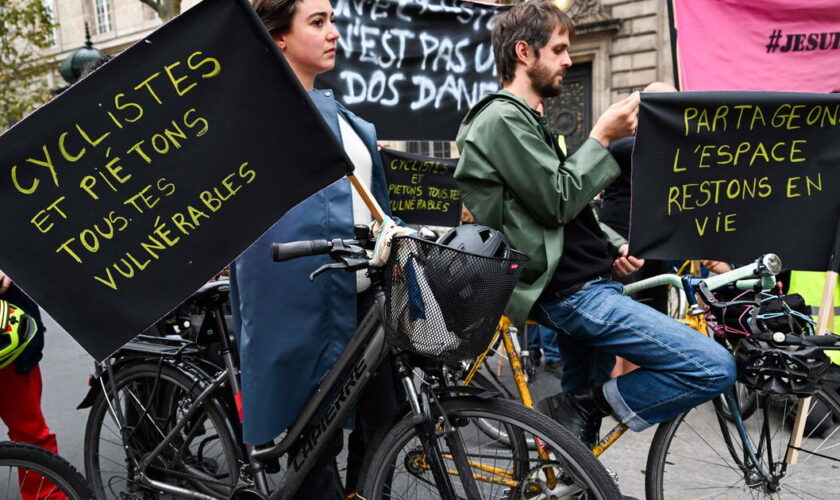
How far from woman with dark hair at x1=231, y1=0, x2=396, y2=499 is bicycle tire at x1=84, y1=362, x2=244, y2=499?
45cm

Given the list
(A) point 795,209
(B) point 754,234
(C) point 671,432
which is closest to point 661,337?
(C) point 671,432

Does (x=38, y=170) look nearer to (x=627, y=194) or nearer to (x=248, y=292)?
(x=248, y=292)

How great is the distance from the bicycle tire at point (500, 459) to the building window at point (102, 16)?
27.0 metres

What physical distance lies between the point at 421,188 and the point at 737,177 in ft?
10.2

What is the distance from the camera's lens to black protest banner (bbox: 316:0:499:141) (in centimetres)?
466

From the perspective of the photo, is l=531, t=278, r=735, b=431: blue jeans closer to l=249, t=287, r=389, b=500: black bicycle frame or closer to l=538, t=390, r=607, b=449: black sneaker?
l=538, t=390, r=607, b=449: black sneaker

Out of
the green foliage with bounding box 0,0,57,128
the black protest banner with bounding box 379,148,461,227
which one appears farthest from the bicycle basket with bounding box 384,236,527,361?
the green foliage with bounding box 0,0,57,128

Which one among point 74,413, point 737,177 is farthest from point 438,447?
point 74,413

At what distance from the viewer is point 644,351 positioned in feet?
7.61

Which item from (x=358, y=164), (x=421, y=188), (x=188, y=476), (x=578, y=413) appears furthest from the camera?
(x=421, y=188)

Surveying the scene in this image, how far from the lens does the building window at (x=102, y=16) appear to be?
989 inches

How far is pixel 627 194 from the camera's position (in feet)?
14.2

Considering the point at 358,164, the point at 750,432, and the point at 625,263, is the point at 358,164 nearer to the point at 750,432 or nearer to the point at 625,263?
the point at 625,263

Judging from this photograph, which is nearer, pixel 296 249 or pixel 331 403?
pixel 296 249
